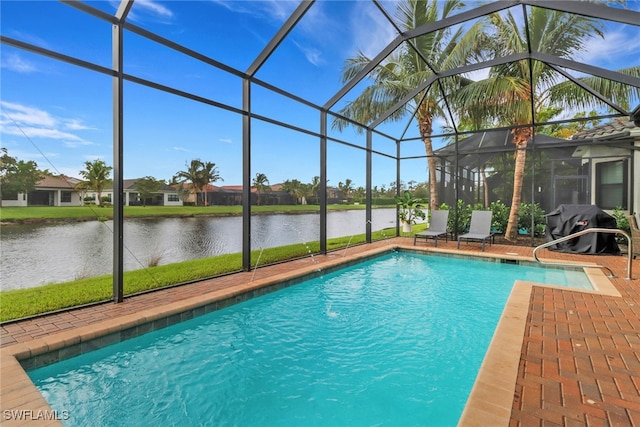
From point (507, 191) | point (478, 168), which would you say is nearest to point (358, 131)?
point (478, 168)

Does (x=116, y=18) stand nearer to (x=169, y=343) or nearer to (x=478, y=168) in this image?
(x=169, y=343)

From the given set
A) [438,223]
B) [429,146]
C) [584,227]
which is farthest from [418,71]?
[584,227]

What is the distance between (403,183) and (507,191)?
3.14 meters

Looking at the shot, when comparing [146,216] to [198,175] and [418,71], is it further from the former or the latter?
[418,71]

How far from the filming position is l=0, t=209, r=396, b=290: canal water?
16.3 ft

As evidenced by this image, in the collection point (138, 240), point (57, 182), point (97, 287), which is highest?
point (57, 182)

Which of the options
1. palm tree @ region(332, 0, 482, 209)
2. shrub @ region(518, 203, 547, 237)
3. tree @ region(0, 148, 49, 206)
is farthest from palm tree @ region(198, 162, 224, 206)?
shrub @ region(518, 203, 547, 237)

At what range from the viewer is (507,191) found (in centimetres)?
984

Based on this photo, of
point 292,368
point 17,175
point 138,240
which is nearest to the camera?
point 292,368

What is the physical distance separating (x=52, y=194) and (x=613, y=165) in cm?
1262

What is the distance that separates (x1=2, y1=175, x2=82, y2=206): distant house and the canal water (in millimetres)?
484

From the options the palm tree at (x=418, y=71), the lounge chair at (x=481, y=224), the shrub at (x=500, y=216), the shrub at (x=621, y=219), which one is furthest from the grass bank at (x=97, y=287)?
the shrub at (x=621, y=219)

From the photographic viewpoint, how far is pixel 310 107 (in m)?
6.60

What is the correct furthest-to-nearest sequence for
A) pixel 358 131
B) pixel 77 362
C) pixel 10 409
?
pixel 358 131 < pixel 77 362 < pixel 10 409
